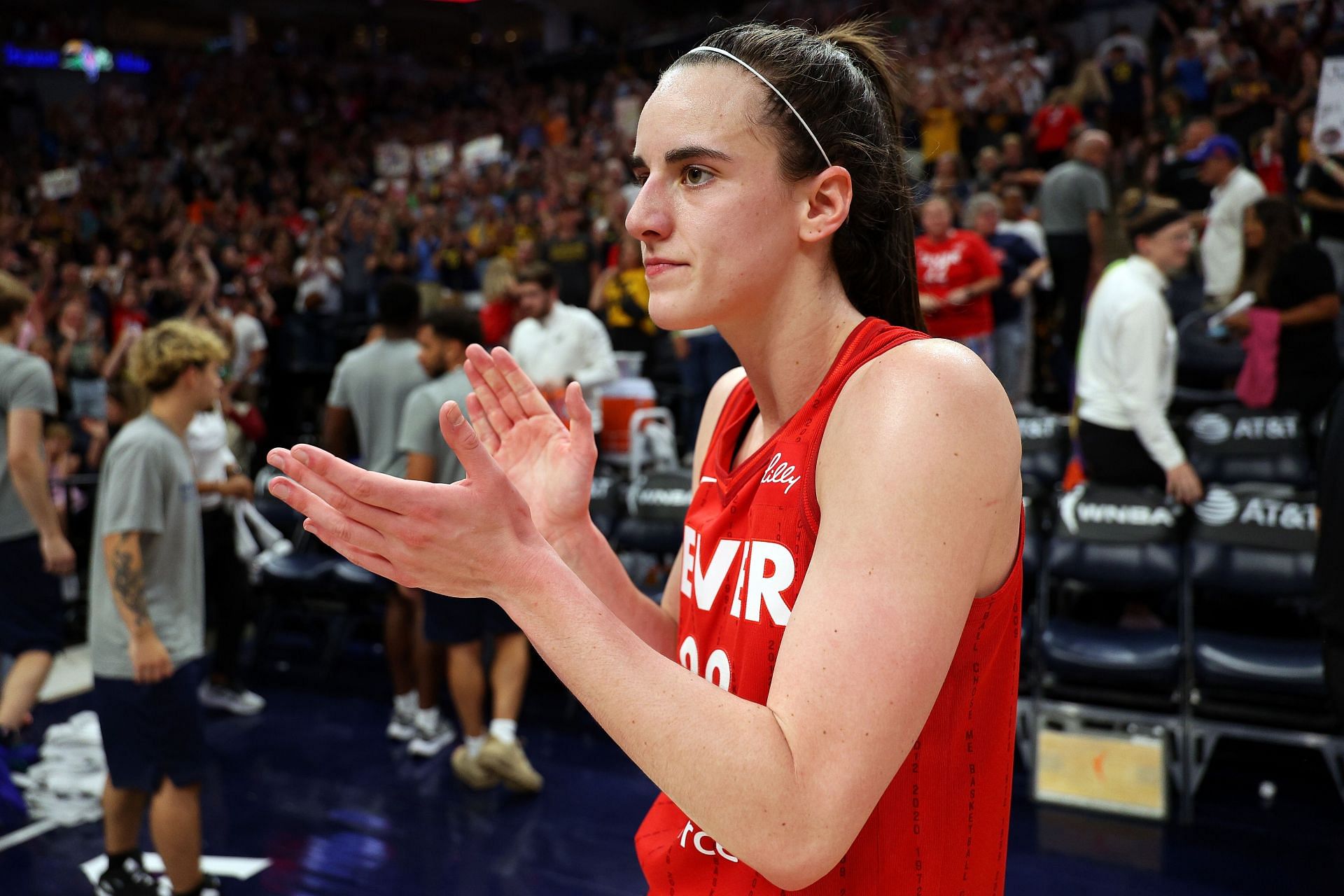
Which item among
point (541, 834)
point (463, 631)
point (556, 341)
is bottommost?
point (541, 834)

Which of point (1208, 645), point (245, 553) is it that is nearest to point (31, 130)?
point (245, 553)

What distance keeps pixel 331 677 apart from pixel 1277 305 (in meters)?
5.72

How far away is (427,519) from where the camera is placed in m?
0.98

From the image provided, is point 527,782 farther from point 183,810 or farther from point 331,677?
point 331,677

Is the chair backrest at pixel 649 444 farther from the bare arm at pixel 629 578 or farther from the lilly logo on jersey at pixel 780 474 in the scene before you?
the lilly logo on jersey at pixel 780 474

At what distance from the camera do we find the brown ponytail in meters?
1.19

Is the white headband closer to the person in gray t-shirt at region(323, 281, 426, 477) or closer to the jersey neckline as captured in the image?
the jersey neckline

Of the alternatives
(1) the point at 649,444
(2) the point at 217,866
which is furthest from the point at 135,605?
(1) the point at 649,444

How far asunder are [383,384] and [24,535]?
5.54 ft

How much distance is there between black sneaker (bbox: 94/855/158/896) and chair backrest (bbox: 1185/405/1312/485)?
5.12 meters

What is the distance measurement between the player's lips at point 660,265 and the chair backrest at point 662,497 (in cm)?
424

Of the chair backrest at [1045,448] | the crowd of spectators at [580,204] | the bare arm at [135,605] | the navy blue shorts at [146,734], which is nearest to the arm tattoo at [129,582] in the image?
the bare arm at [135,605]

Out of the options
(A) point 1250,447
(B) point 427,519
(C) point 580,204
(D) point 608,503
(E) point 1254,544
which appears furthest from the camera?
(C) point 580,204

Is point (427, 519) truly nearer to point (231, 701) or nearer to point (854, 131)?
point (854, 131)
